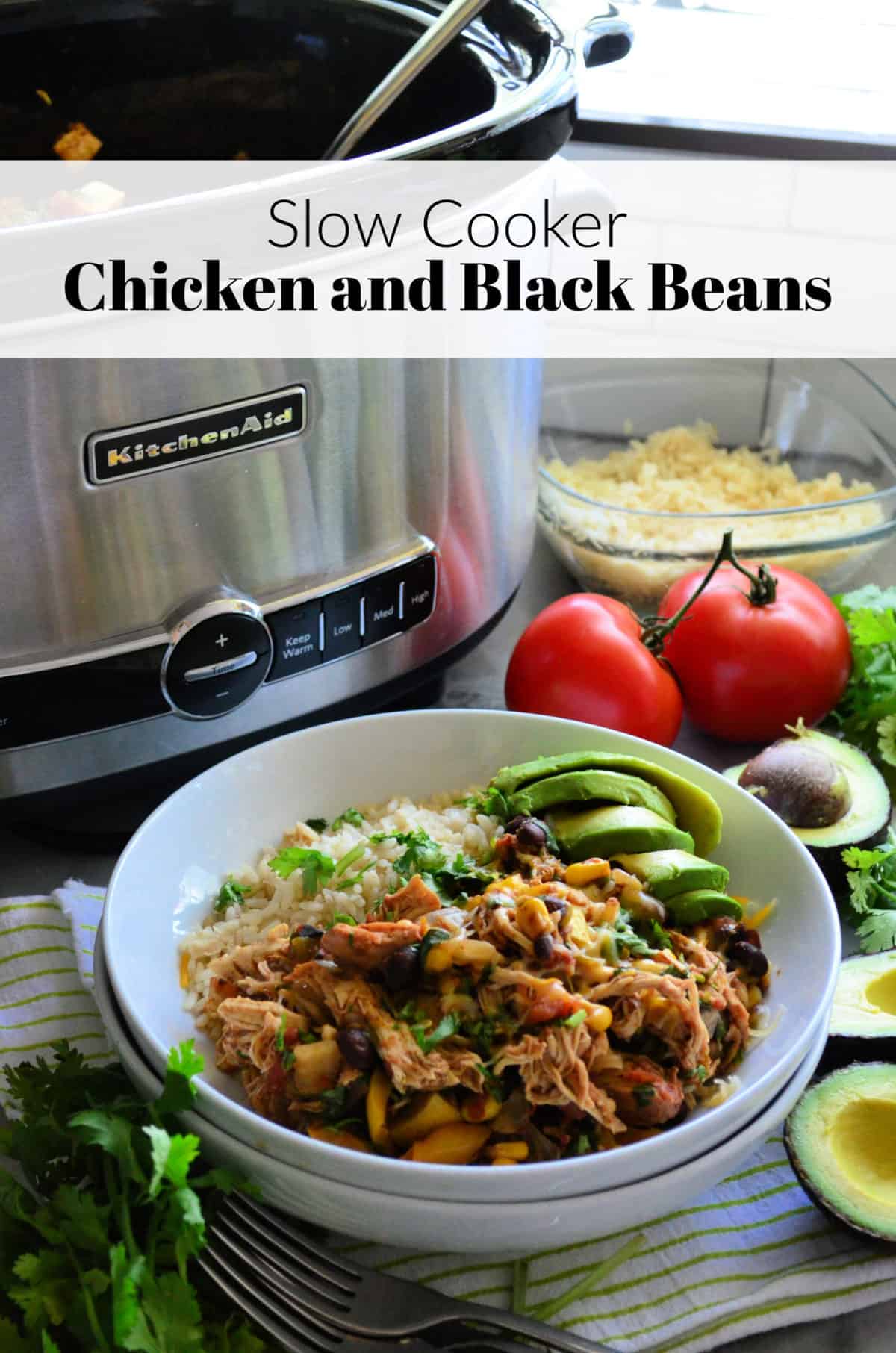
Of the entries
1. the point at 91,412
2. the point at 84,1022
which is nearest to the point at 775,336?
the point at 91,412

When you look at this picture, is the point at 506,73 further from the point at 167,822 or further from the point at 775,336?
the point at 775,336

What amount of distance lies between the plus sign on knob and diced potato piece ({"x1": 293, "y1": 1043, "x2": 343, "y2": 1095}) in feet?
0.96

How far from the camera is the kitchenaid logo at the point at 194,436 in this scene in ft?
2.63

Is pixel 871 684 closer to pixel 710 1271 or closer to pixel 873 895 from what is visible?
pixel 873 895

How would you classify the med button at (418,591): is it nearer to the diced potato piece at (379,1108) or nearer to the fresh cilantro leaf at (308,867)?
the fresh cilantro leaf at (308,867)

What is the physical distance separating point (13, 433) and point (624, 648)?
51 centimetres

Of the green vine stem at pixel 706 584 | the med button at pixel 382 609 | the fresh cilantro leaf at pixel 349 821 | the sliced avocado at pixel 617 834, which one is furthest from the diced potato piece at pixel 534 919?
the green vine stem at pixel 706 584

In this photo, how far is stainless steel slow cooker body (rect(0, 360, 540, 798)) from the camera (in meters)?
0.80

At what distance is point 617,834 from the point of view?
81cm

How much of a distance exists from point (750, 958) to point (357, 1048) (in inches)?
9.2

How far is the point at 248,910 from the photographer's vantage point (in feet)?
2.78

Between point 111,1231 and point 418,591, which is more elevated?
point 418,591

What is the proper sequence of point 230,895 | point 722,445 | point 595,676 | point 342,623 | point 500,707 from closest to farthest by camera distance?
point 230,895
point 342,623
point 595,676
point 500,707
point 722,445

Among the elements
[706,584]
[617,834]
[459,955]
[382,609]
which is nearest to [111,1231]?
[459,955]
